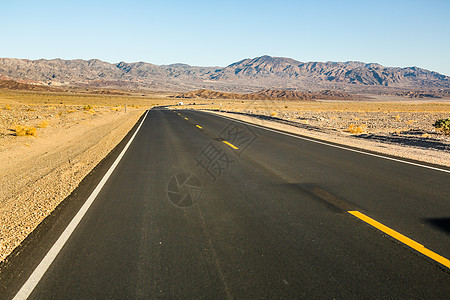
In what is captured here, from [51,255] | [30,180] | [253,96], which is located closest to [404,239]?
[51,255]

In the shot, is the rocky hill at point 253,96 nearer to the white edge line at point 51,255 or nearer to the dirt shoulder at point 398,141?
the dirt shoulder at point 398,141

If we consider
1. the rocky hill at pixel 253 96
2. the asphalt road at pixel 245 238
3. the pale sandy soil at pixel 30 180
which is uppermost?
the rocky hill at pixel 253 96

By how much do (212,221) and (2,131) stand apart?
17167 millimetres

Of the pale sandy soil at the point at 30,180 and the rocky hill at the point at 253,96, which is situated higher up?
the rocky hill at the point at 253,96

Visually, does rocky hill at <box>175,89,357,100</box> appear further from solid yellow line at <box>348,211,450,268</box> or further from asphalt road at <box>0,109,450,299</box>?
solid yellow line at <box>348,211,450,268</box>

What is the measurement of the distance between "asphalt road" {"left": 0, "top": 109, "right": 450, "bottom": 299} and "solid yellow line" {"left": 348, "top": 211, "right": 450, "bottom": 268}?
0.27ft

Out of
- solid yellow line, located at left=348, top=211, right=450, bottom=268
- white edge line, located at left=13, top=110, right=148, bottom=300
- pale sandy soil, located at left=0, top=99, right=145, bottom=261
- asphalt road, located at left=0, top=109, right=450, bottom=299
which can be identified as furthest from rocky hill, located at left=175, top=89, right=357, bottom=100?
solid yellow line, located at left=348, top=211, right=450, bottom=268

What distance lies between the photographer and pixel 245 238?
3.93 meters

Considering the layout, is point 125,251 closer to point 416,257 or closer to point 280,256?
point 280,256

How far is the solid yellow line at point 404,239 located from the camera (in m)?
3.32

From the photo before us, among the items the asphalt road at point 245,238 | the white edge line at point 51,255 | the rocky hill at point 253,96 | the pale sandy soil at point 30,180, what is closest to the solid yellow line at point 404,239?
the asphalt road at point 245,238

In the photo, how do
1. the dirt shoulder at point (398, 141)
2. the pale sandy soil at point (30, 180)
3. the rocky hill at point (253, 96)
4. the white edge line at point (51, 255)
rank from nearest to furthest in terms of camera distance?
the white edge line at point (51, 255) → the pale sandy soil at point (30, 180) → the dirt shoulder at point (398, 141) → the rocky hill at point (253, 96)

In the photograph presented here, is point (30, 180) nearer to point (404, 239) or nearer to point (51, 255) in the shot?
point (51, 255)

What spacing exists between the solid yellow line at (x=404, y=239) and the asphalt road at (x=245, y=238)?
8 centimetres
